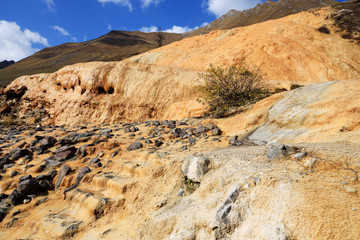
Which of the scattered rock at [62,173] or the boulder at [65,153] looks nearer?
the scattered rock at [62,173]

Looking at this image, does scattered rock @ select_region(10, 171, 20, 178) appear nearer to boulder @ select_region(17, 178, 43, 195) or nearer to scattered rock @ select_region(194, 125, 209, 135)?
boulder @ select_region(17, 178, 43, 195)

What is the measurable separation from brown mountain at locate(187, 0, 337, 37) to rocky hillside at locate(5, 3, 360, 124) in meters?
52.9

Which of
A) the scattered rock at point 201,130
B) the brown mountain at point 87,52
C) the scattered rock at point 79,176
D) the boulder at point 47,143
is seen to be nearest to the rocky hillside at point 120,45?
the brown mountain at point 87,52

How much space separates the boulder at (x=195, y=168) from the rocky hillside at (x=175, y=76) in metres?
5.80

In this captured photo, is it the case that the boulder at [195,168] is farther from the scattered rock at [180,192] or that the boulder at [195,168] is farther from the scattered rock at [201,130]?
the scattered rock at [201,130]

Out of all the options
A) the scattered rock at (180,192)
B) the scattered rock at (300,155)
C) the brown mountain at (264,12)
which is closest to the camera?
the scattered rock at (300,155)

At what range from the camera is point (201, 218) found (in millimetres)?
2270

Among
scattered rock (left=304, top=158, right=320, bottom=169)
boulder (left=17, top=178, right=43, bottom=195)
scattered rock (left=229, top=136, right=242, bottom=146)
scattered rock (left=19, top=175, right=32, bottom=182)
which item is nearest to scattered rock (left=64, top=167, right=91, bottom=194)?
boulder (left=17, top=178, right=43, bottom=195)

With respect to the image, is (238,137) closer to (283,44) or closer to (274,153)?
(274,153)

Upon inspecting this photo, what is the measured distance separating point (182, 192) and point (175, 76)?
9.44 meters

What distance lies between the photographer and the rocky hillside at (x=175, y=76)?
11156mm

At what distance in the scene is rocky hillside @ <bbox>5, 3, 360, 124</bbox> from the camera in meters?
11.2

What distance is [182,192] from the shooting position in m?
3.12

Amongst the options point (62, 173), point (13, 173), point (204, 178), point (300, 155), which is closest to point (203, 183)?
point (204, 178)
